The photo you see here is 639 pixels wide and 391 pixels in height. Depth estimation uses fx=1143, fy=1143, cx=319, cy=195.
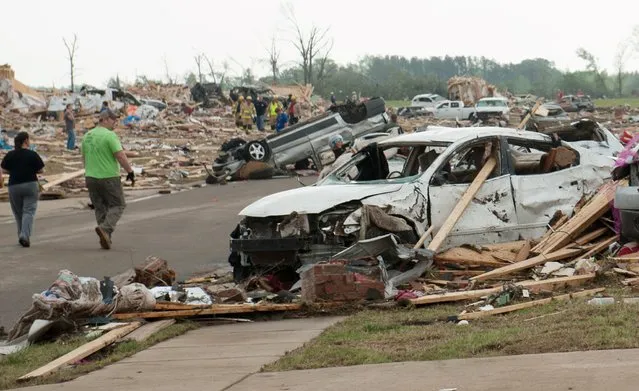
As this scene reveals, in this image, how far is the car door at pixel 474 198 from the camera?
40.1ft

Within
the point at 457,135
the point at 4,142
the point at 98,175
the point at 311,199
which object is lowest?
the point at 4,142

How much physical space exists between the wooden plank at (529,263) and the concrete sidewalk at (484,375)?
3931mm

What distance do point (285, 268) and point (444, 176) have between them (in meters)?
2.14

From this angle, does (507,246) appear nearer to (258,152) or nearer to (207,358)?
(207,358)

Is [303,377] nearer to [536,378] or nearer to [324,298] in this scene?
[536,378]

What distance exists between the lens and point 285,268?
11.8 metres

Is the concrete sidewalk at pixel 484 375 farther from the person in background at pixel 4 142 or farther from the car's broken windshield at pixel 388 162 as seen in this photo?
the person in background at pixel 4 142

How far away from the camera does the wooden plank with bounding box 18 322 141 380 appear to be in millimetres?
7902

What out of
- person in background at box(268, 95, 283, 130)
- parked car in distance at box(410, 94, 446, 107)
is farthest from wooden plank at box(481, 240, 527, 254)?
parked car in distance at box(410, 94, 446, 107)

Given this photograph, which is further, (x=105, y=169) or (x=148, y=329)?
(x=105, y=169)

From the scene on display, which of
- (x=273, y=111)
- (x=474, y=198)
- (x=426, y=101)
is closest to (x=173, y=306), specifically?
(x=474, y=198)

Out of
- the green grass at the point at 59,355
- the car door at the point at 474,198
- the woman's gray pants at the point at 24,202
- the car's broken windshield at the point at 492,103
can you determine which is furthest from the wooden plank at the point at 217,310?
the car's broken windshield at the point at 492,103

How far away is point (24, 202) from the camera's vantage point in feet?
52.4

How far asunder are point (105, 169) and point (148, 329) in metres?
6.02
